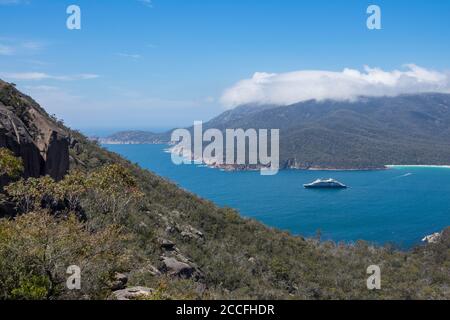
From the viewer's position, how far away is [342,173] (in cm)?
14850

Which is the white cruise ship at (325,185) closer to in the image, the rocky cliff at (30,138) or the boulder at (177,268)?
the boulder at (177,268)

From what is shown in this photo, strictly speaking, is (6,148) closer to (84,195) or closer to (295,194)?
(84,195)

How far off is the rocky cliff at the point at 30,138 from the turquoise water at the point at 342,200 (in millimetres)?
56498

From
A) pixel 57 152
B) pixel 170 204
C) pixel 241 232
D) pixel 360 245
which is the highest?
pixel 57 152

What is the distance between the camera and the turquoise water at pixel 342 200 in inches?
3034

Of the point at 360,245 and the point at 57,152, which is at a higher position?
the point at 57,152

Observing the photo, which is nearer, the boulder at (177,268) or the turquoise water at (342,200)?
the boulder at (177,268)

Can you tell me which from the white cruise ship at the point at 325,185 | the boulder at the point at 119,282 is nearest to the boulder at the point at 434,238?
the white cruise ship at the point at 325,185

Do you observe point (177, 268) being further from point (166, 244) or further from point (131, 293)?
point (131, 293)

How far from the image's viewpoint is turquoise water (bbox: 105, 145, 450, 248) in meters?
77.1

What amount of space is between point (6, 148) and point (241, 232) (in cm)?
1794

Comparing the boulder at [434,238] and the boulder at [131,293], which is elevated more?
the boulder at [131,293]

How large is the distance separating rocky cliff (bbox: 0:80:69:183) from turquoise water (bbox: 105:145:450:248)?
56498 mm
